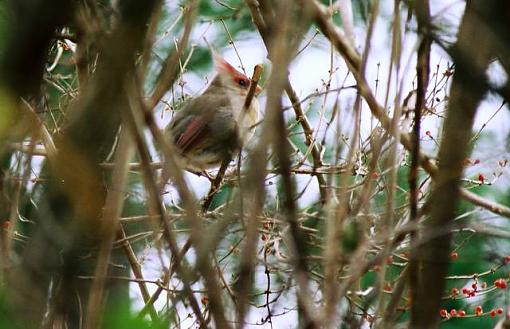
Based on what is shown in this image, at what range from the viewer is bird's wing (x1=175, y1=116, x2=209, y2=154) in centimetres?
475

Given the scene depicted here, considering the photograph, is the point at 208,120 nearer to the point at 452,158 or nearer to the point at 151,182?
the point at 151,182

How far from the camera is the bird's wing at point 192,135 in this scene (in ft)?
15.6

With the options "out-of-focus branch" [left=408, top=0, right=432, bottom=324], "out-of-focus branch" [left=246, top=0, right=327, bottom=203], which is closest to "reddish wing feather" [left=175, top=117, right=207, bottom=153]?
"out-of-focus branch" [left=246, top=0, right=327, bottom=203]

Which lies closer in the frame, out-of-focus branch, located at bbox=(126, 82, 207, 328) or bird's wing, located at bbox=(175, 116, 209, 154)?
out-of-focus branch, located at bbox=(126, 82, 207, 328)

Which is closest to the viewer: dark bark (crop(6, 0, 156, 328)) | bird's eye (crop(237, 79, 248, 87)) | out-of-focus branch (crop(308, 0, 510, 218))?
dark bark (crop(6, 0, 156, 328))

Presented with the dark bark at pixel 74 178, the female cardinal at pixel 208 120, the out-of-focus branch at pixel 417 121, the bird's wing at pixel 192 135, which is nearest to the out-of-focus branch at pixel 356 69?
the out-of-focus branch at pixel 417 121

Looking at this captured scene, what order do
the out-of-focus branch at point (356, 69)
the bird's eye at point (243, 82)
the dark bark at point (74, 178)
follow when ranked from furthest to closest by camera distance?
the bird's eye at point (243, 82) → the out-of-focus branch at point (356, 69) → the dark bark at point (74, 178)

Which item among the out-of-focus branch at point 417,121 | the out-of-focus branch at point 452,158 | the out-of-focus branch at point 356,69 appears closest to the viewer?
the out-of-focus branch at point 452,158

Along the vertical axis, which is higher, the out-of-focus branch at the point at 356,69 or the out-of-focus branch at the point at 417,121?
the out-of-focus branch at the point at 356,69

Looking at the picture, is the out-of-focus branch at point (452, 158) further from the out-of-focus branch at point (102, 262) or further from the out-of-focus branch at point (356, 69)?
the out-of-focus branch at point (356, 69)

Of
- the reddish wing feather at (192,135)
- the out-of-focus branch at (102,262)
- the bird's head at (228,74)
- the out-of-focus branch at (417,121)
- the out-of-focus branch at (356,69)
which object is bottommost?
the out-of-focus branch at (102,262)

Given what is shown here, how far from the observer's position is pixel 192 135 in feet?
15.7

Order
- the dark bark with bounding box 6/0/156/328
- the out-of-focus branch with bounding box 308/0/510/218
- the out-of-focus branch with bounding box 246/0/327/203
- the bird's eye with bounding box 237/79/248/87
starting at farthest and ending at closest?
the bird's eye with bounding box 237/79/248/87 → the out-of-focus branch with bounding box 246/0/327/203 → the out-of-focus branch with bounding box 308/0/510/218 → the dark bark with bounding box 6/0/156/328

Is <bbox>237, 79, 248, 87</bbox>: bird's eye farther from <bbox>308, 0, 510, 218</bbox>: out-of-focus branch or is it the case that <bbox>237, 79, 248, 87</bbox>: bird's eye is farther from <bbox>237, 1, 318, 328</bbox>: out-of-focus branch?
<bbox>237, 1, 318, 328</bbox>: out-of-focus branch
